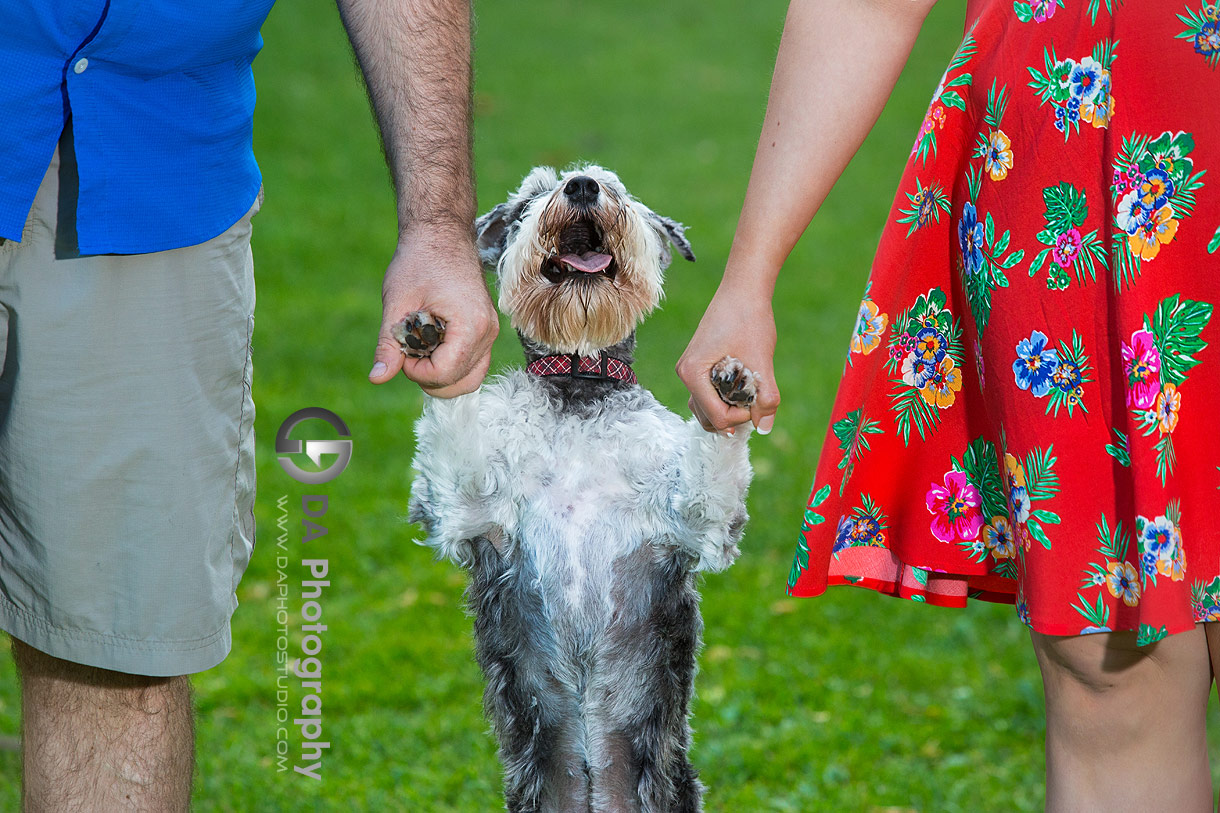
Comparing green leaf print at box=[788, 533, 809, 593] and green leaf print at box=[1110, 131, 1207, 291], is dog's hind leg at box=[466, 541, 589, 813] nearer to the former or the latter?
green leaf print at box=[788, 533, 809, 593]

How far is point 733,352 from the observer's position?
2234 mm

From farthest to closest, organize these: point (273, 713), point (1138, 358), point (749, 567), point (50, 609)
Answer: point (749, 567) → point (273, 713) → point (50, 609) → point (1138, 358)

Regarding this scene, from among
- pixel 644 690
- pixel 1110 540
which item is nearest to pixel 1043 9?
pixel 1110 540

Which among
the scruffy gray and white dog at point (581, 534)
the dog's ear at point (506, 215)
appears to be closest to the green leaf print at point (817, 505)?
the scruffy gray and white dog at point (581, 534)

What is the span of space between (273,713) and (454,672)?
2.52 feet

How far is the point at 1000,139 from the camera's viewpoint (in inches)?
84.3

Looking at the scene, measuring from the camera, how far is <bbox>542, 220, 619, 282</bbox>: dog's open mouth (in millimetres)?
2627

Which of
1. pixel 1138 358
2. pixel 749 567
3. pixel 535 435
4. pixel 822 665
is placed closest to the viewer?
pixel 1138 358

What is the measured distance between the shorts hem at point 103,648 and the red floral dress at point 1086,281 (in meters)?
1.32

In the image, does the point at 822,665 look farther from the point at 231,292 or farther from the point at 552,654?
the point at 231,292

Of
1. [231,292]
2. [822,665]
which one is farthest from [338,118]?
[231,292]

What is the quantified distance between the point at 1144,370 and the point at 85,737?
7.36 feet

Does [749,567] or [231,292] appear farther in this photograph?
[749,567]

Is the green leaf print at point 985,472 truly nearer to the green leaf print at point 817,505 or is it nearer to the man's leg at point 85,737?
the green leaf print at point 817,505
